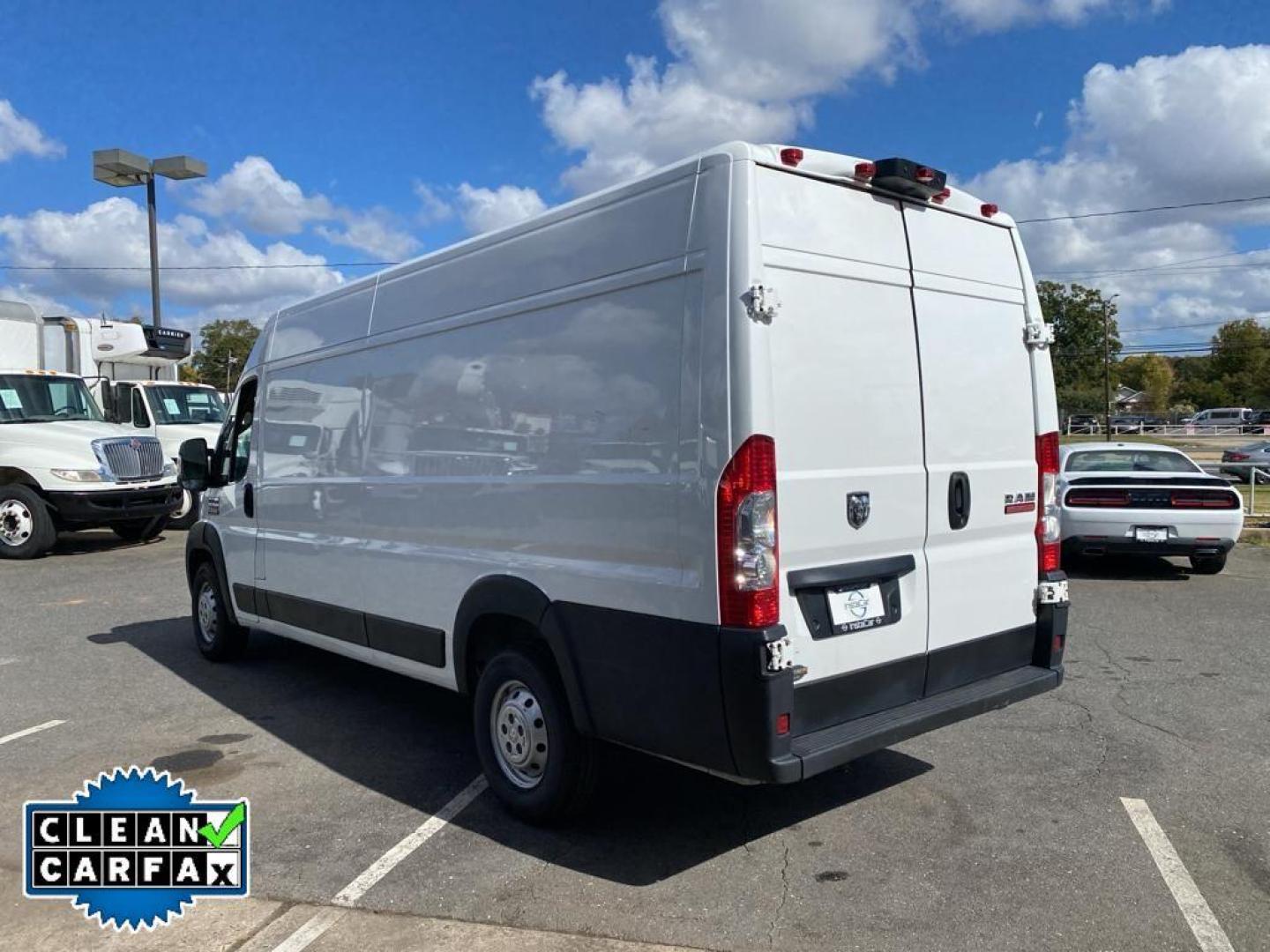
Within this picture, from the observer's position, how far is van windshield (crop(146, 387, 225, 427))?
55.9 ft

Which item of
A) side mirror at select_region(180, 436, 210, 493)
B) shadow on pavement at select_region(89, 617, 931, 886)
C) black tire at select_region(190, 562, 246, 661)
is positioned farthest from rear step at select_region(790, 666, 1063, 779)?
side mirror at select_region(180, 436, 210, 493)

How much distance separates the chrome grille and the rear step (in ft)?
42.2

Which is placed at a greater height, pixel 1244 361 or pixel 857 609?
pixel 1244 361

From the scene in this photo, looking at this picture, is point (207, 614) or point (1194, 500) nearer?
point (207, 614)

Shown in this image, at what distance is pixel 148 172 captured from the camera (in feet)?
76.7

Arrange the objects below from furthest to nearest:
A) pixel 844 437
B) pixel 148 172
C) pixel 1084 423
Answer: pixel 1084 423 → pixel 148 172 → pixel 844 437

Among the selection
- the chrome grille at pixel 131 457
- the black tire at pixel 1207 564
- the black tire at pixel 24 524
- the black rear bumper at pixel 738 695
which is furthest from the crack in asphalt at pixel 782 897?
the black tire at pixel 24 524

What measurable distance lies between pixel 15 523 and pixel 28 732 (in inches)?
357

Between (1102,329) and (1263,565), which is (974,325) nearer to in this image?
(1263,565)

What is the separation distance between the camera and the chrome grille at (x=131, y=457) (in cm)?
1373

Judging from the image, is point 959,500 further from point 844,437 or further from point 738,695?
point 738,695

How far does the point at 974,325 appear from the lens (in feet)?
14.5

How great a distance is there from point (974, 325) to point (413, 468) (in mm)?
2778

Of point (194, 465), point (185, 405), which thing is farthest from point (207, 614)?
point (185, 405)
